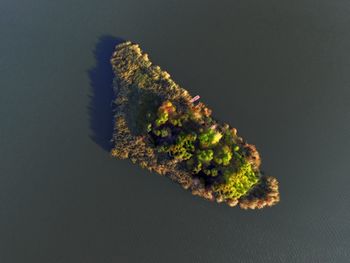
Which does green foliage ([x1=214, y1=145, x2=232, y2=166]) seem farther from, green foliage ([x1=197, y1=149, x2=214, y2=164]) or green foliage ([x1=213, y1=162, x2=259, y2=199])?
green foliage ([x1=213, y1=162, x2=259, y2=199])

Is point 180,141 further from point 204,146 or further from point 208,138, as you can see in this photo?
point 208,138

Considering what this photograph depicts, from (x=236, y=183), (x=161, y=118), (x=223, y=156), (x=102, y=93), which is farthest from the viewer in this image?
(x=102, y=93)

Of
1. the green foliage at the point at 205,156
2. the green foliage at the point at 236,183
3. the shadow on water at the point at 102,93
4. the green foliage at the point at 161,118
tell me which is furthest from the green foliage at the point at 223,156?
the shadow on water at the point at 102,93

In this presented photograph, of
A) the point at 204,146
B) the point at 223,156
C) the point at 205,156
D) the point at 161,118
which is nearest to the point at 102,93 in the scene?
the point at 161,118

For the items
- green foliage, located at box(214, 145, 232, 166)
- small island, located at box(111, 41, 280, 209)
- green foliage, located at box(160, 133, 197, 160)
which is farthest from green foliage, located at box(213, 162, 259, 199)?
green foliage, located at box(160, 133, 197, 160)

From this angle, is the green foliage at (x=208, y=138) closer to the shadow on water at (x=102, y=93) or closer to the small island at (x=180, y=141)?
the small island at (x=180, y=141)

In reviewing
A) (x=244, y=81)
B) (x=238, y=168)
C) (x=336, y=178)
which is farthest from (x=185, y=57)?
(x=336, y=178)
